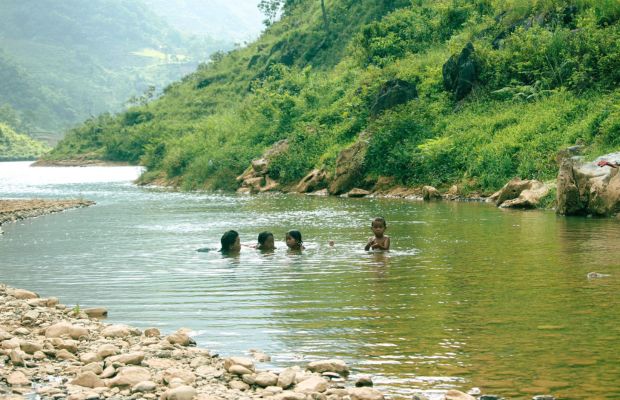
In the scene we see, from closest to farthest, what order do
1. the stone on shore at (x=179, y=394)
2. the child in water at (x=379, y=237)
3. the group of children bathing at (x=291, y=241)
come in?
the stone on shore at (x=179, y=394)
the child in water at (x=379, y=237)
the group of children bathing at (x=291, y=241)

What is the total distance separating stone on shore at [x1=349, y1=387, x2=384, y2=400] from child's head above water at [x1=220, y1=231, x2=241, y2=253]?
11.3 metres

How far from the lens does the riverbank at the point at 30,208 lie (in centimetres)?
3362

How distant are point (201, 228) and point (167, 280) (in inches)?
424


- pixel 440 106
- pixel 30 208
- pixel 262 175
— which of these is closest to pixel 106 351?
pixel 30 208

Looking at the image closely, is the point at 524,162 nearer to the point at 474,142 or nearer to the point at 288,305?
the point at 474,142

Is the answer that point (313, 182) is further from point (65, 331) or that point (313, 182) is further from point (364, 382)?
point (364, 382)

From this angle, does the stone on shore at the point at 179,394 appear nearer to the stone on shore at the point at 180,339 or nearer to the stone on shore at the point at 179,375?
the stone on shore at the point at 179,375

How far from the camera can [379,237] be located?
18.8m

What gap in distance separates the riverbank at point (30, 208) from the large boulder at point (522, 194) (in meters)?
17.6

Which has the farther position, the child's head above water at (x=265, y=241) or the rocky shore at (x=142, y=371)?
the child's head above water at (x=265, y=241)

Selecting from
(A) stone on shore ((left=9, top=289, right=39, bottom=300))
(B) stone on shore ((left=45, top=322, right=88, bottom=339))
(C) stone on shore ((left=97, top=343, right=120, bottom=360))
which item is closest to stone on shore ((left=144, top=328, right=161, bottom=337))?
(B) stone on shore ((left=45, top=322, right=88, bottom=339))

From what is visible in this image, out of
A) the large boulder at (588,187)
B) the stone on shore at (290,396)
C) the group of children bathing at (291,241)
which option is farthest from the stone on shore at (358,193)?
the stone on shore at (290,396)

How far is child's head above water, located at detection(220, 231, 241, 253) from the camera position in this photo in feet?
63.6

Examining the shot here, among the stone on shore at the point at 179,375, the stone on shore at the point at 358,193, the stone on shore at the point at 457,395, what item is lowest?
the stone on shore at the point at 457,395
